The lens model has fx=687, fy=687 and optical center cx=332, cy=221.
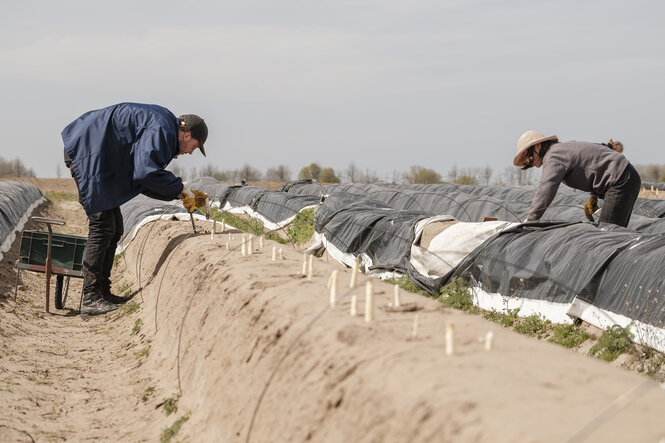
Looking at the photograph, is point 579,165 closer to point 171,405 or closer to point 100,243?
point 171,405

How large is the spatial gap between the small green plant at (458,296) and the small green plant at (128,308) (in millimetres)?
3229

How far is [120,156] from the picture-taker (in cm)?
688

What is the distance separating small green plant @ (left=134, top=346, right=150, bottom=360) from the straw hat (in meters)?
3.73

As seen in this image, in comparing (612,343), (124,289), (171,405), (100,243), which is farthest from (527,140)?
(124,289)

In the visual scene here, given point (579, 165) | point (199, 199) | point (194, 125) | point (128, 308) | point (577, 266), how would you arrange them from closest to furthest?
point (577, 266) → point (579, 165) → point (194, 125) → point (199, 199) → point (128, 308)

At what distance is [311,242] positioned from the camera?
40.9 feet

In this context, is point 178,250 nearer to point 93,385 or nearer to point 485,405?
point 93,385

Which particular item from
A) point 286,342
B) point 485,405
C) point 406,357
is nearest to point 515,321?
point 286,342

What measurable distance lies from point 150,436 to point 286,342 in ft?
4.53

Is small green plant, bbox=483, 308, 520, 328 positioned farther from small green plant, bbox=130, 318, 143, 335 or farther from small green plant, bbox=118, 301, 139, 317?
small green plant, bbox=118, 301, 139, 317

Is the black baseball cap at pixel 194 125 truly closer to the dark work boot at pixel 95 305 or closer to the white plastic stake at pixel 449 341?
the dark work boot at pixel 95 305

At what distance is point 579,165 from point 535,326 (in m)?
1.51

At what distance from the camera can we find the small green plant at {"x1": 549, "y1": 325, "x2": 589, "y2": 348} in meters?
5.41

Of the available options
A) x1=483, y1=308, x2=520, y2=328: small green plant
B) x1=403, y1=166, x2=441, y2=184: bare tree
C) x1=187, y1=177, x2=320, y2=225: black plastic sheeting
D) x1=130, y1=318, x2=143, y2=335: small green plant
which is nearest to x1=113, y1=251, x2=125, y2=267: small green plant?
x1=187, y1=177, x2=320, y2=225: black plastic sheeting
